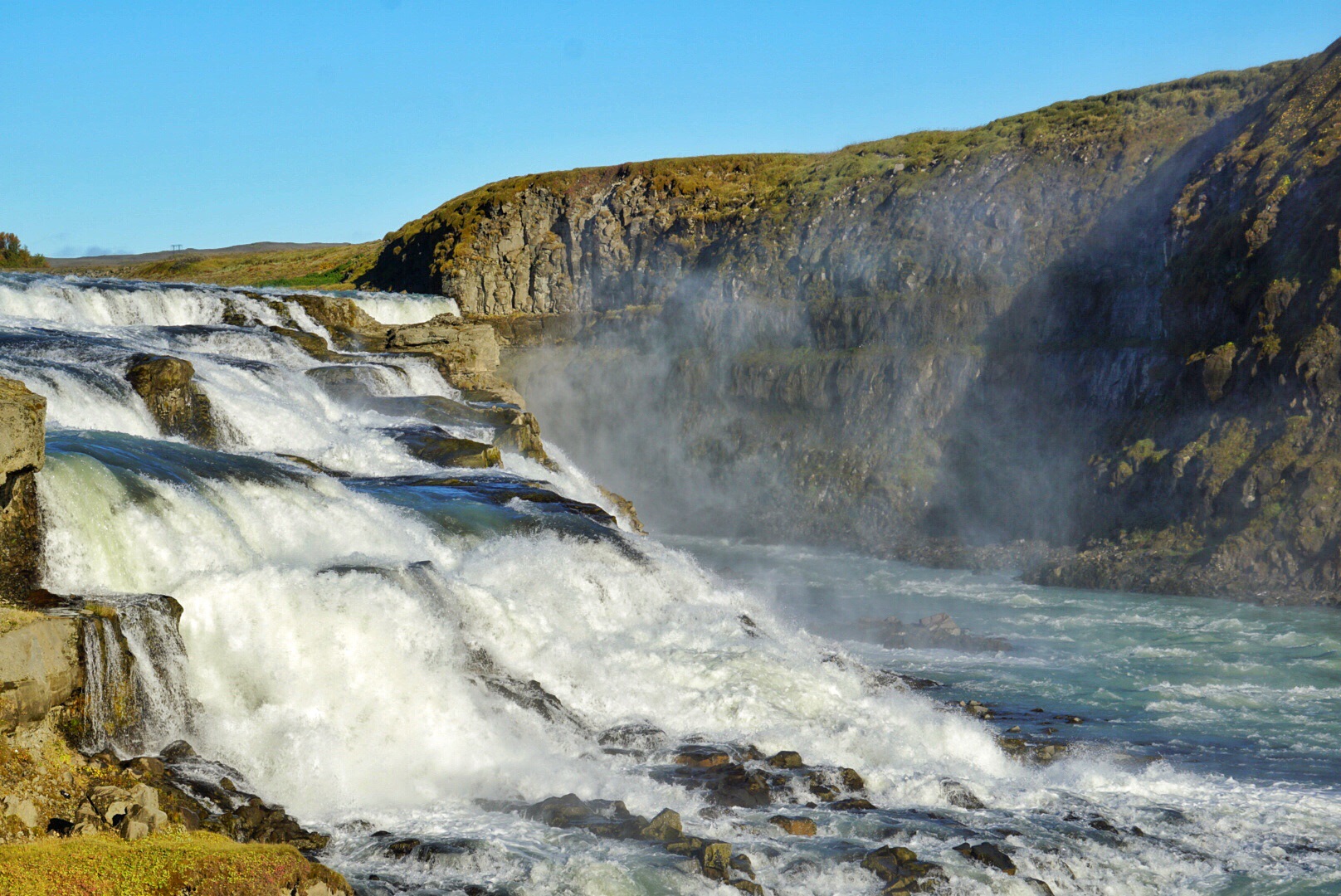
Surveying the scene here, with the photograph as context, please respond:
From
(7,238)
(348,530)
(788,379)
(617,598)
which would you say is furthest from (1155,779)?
(7,238)

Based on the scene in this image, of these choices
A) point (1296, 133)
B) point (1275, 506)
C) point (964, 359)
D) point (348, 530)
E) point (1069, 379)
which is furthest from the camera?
point (964, 359)

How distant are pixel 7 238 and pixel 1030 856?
2367 inches

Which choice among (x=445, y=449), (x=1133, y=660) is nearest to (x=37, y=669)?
(x=445, y=449)

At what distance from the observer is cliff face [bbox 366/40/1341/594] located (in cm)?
3017

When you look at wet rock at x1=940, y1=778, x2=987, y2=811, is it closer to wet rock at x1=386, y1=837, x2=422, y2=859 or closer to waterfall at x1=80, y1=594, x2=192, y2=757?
wet rock at x1=386, y1=837, x2=422, y2=859

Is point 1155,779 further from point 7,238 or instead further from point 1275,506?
point 7,238

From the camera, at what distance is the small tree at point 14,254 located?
5444 centimetres

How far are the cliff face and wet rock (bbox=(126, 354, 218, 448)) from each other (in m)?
23.1

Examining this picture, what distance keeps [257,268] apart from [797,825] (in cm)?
6927

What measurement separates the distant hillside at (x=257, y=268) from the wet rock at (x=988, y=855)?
57.2m

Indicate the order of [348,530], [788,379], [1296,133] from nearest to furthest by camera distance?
[348,530]
[1296,133]
[788,379]

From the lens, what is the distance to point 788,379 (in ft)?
146

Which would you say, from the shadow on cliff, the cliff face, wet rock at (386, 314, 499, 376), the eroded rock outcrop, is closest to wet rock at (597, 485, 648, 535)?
wet rock at (386, 314, 499, 376)

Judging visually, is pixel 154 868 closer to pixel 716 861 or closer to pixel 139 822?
pixel 139 822
